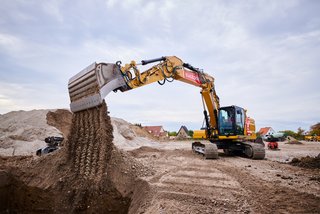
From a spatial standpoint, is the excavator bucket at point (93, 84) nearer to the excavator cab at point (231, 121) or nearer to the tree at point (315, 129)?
the excavator cab at point (231, 121)

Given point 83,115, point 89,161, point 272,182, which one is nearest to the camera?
point 272,182

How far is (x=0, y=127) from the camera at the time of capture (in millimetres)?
19922

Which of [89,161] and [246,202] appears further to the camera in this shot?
[89,161]

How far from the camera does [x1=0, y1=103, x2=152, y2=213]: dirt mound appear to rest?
5.66 m

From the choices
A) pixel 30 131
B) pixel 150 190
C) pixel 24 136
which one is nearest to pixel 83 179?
pixel 150 190

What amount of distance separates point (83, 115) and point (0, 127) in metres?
17.1

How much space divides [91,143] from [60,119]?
21433 millimetres

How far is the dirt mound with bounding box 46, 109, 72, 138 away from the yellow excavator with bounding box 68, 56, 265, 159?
15263mm

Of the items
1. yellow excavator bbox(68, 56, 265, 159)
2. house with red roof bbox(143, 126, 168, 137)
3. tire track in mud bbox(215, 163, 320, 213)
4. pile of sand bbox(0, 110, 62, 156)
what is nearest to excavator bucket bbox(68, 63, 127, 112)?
yellow excavator bbox(68, 56, 265, 159)

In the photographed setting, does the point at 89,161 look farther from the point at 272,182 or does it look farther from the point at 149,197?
the point at 272,182

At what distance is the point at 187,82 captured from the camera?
11.3m

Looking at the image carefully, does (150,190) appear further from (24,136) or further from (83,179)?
(24,136)

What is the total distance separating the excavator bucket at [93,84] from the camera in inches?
245

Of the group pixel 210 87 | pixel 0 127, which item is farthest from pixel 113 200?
pixel 0 127
